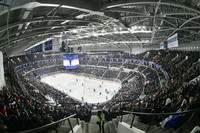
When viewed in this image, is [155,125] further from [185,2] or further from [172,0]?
[185,2]

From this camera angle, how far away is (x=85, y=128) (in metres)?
9.25

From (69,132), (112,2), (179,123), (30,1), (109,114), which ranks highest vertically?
(112,2)

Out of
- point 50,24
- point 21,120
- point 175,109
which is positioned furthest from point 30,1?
point 50,24

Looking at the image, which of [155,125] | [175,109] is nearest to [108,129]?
[155,125]

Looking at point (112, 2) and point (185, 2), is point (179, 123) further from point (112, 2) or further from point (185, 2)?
point (185, 2)

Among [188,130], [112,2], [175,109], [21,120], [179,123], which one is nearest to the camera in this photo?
[188,130]

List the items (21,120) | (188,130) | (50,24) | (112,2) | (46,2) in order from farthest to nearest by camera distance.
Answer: (50,24), (112,2), (46,2), (21,120), (188,130)

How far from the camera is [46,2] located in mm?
10305

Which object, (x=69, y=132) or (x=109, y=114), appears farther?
(x=109, y=114)

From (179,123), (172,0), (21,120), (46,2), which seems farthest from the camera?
(172,0)

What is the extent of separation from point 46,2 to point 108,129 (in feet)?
24.5

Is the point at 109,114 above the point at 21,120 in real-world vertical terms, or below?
below

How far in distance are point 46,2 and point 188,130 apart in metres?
9.10

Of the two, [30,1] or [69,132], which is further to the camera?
[30,1]
